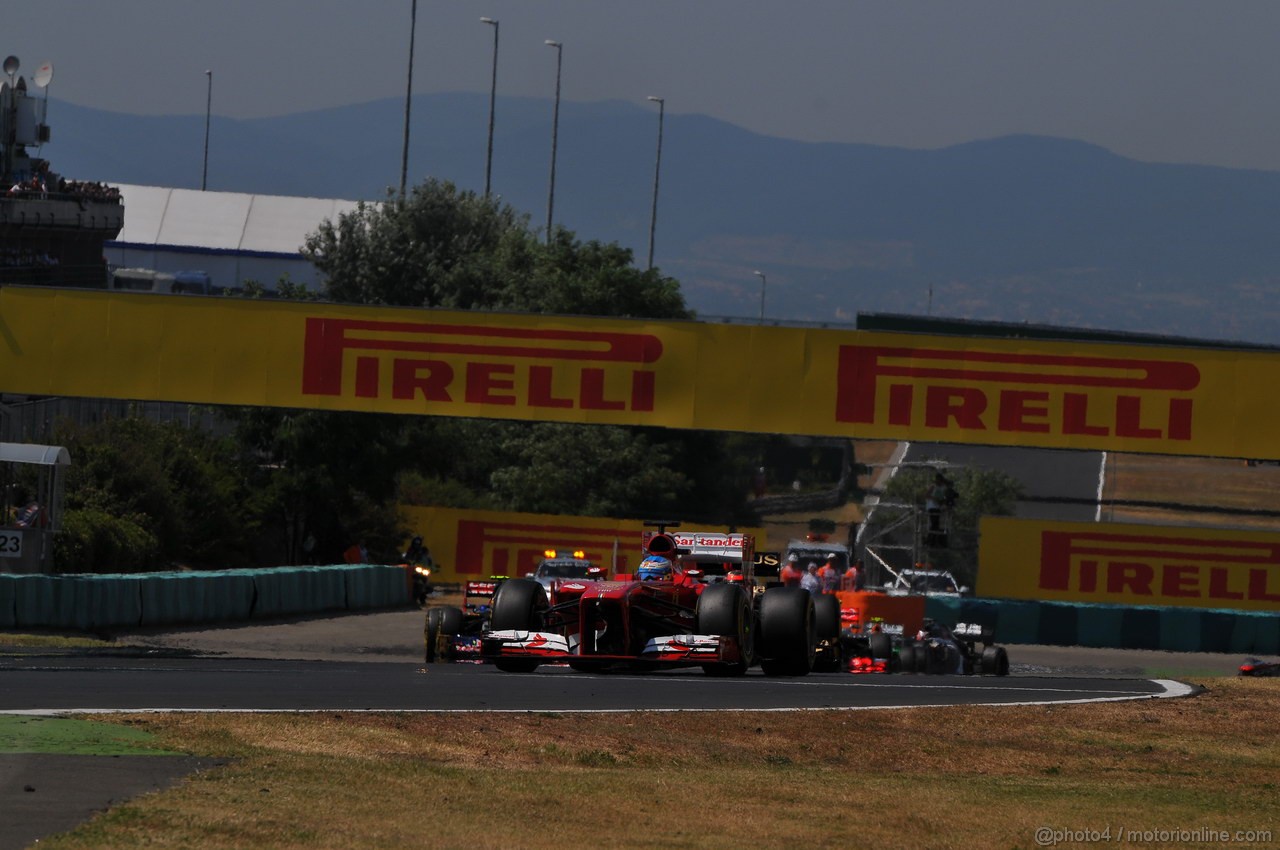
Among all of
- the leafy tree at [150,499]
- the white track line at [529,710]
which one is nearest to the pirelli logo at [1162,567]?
the white track line at [529,710]

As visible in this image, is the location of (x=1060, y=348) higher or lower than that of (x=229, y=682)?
higher

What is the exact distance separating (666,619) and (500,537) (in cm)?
2430

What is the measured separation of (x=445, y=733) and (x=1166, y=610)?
27.4 m

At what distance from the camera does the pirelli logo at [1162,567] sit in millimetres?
38812

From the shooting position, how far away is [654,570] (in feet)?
66.3

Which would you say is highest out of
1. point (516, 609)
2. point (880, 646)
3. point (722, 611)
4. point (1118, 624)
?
point (722, 611)

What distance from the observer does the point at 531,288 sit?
64188mm

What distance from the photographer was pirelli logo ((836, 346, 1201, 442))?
33031mm

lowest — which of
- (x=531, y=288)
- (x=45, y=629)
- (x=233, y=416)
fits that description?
(x=45, y=629)

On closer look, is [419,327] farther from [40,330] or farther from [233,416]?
[233,416]

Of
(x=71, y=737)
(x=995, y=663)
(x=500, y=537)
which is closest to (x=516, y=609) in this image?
(x=71, y=737)

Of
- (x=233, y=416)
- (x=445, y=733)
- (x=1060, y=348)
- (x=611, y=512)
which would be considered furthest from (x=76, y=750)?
(x=611, y=512)

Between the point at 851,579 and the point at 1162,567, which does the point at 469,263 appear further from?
the point at 851,579

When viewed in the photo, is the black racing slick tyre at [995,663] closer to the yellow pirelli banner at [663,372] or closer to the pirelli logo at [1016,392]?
the yellow pirelli banner at [663,372]
